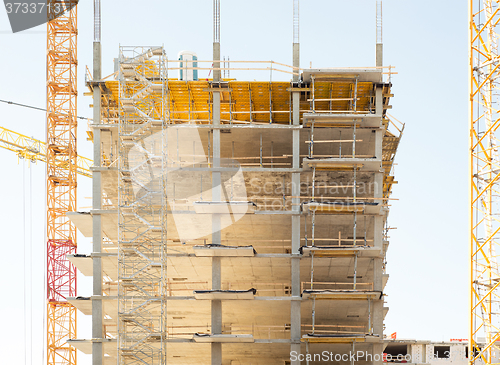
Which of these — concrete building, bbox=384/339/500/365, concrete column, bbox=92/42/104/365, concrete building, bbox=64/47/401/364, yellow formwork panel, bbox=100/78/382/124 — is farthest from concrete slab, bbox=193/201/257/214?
concrete building, bbox=384/339/500/365

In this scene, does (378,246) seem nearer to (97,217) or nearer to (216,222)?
(216,222)

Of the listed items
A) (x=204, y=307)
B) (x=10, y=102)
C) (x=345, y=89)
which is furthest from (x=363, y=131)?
(x=10, y=102)

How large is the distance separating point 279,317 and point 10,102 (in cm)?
5378

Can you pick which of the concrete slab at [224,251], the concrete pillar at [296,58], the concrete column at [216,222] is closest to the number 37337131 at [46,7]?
the concrete column at [216,222]

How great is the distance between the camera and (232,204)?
39.8 m

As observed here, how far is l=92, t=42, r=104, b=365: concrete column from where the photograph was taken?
4009 cm

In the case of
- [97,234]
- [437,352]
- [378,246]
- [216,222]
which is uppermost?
[216,222]

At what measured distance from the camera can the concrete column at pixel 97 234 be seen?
40094 millimetres

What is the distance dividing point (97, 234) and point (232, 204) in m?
7.82

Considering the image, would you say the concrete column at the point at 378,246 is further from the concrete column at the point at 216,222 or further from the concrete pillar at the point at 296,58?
the concrete column at the point at 216,222

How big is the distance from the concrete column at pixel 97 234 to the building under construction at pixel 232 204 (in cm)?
8

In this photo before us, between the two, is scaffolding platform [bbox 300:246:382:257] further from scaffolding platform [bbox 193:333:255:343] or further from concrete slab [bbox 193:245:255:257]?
scaffolding platform [bbox 193:333:255:343]

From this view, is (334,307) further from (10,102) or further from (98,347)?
(10,102)

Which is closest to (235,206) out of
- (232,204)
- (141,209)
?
(232,204)
